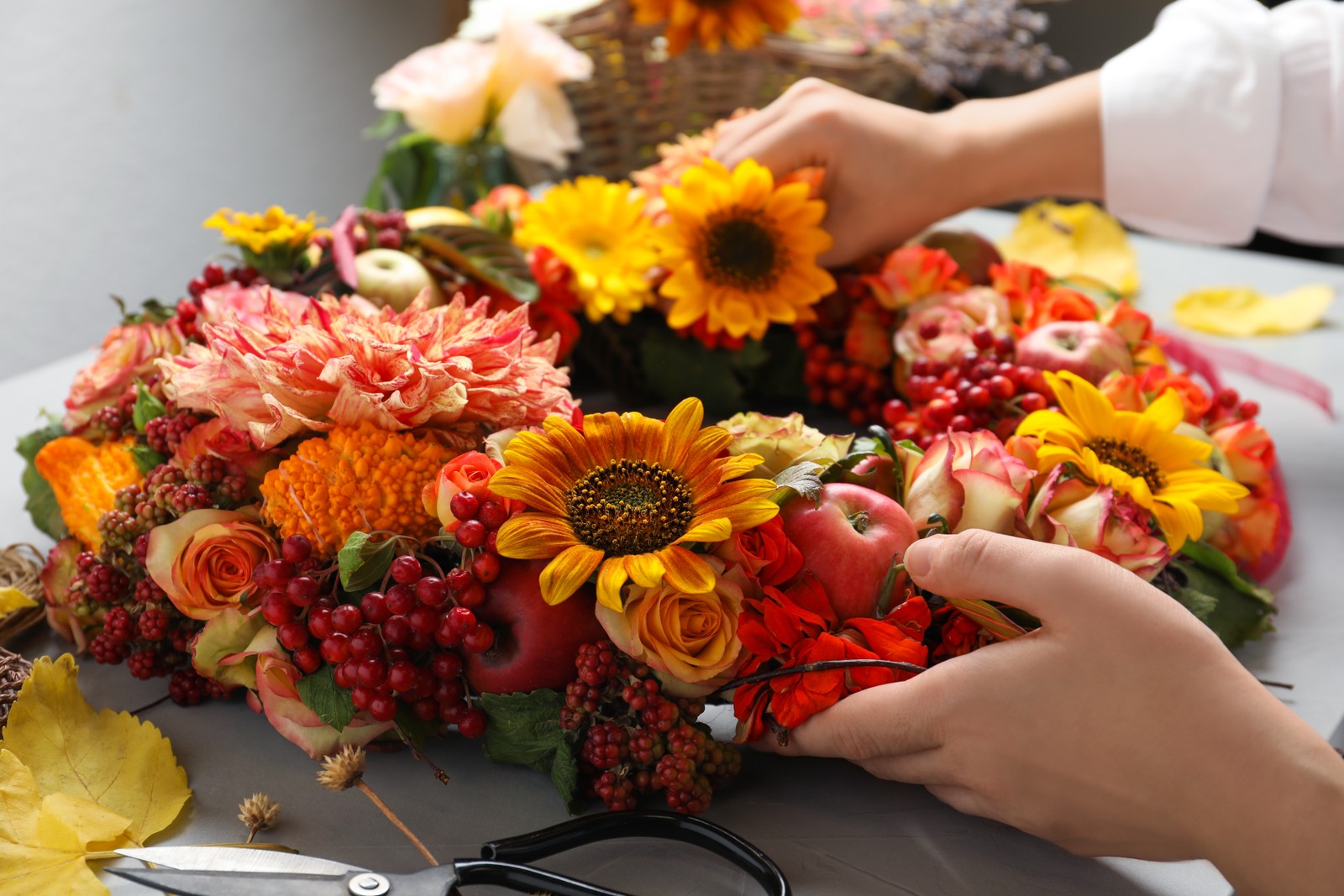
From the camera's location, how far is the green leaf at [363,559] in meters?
0.46

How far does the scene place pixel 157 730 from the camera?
0.50 meters

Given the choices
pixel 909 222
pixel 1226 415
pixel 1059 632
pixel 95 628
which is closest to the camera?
pixel 1059 632

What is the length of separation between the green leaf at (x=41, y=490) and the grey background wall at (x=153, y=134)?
0.66 metres

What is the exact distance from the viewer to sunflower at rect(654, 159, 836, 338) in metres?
0.70

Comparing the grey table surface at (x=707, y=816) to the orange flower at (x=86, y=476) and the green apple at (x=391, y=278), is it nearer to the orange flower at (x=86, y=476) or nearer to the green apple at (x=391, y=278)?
the orange flower at (x=86, y=476)

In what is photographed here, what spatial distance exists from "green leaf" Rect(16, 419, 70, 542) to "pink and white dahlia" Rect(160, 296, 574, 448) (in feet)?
0.59

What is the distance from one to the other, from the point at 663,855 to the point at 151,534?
0.28m

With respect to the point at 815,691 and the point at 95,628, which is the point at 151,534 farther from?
the point at 815,691

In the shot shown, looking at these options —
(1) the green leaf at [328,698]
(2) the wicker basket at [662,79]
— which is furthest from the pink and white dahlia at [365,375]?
(2) the wicker basket at [662,79]

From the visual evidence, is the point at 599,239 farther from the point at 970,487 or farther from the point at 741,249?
the point at 970,487

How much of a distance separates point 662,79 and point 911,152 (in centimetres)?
43

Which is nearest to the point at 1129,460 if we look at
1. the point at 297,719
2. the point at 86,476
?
the point at 297,719

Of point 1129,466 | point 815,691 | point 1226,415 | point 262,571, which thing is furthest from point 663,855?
point 1226,415

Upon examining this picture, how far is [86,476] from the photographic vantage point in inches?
23.1
